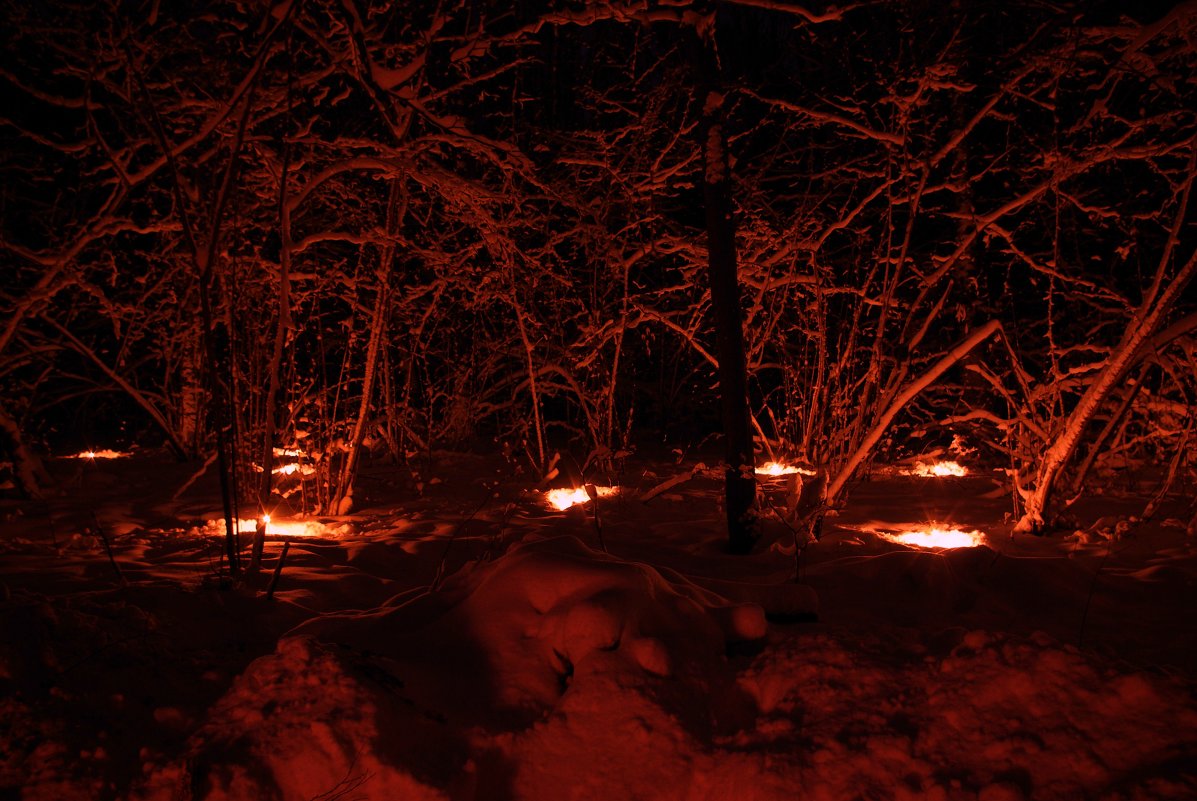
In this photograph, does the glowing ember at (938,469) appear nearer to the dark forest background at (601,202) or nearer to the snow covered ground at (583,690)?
the dark forest background at (601,202)

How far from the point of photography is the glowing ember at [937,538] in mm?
4820

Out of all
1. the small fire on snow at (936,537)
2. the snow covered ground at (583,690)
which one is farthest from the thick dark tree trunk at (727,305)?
the small fire on snow at (936,537)

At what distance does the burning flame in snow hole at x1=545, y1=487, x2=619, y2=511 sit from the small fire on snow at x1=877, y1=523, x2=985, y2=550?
2.69 metres

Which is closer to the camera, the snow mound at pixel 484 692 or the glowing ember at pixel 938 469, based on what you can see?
the snow mound at pixel 484 692

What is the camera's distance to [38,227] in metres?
9.66

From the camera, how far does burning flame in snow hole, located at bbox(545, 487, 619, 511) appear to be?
668cm

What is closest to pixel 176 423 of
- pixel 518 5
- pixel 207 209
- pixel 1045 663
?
pixel 207 209

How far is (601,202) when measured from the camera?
760 centimetres

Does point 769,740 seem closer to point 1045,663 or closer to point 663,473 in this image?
point 1045,663

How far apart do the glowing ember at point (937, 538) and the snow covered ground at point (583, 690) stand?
41.6 inches

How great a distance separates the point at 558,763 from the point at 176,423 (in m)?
9.93

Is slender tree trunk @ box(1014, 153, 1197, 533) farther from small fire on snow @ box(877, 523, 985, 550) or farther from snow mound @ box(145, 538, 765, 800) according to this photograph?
snow mound @ box(145, 538, 765, 800)

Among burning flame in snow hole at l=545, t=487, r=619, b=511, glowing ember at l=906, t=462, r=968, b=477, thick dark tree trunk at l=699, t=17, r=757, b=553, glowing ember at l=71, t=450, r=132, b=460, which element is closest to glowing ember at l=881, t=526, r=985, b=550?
thick dark tree trunk at l=699, t=17, r=757, b=553

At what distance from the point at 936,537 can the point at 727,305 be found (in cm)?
220
